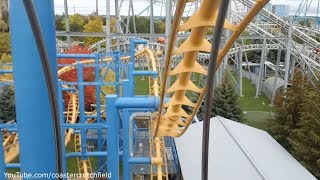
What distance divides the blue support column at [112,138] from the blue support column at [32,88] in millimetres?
1308

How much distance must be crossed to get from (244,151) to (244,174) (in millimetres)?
711

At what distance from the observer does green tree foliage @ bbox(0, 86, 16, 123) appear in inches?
372

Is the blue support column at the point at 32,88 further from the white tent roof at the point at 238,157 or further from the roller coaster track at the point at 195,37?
the white tent roof at the point at 238,157

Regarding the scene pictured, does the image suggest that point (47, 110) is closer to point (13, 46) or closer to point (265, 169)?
point (13, 46)

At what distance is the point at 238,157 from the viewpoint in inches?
197

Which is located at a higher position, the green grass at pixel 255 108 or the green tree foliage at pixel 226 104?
the green tree foliage at pixel 226 104

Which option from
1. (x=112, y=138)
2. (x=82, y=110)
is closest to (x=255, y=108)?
(x=82, y=110)

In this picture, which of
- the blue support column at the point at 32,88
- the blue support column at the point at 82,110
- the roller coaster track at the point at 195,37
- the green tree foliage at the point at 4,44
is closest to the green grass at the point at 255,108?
the blue support column at the point at 82,110

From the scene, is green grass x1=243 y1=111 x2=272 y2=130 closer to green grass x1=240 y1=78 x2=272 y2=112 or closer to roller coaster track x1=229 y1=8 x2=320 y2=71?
green grass x1=240 y1=78 x2=272 y2=112

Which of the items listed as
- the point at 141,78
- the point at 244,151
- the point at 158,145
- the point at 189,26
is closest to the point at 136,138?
the point at 158,145

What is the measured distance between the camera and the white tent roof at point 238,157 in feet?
14.9

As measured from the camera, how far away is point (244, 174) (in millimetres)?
4465

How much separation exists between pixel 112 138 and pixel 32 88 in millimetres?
1566

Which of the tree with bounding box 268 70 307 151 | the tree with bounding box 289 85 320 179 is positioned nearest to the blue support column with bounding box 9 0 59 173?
the tree with bounding box 289 85 320 179
